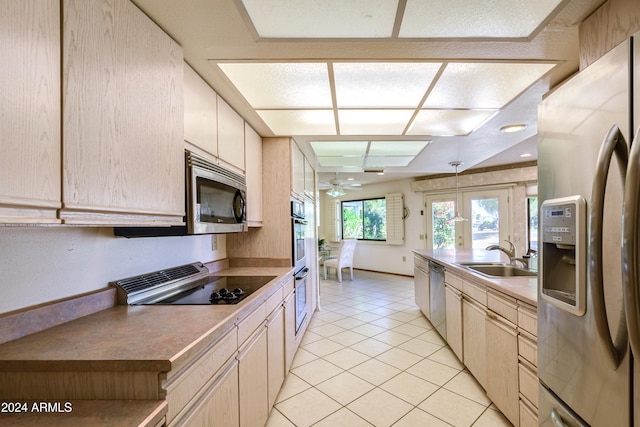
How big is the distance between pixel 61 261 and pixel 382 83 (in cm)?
186

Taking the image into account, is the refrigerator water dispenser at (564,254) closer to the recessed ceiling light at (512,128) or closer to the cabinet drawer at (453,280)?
the cabinet drawer at (453,280)

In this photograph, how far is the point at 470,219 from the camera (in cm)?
538

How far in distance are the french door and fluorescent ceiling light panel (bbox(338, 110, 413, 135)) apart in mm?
3391

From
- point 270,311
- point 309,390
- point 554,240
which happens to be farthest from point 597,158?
point 309,390

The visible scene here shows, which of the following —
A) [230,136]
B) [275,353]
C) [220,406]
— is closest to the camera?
[220,406]

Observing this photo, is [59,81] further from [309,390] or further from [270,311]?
[309,390]

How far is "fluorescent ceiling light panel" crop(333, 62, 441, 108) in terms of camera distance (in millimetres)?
1591

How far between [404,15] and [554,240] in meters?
1.05

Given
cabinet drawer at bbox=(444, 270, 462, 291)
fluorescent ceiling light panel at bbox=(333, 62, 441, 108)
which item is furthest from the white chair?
fluorescent ceiling light panel at bbox=(333, 62, 441, 108)

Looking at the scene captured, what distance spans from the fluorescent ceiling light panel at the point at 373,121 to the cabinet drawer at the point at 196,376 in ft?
5.86

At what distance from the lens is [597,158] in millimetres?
833

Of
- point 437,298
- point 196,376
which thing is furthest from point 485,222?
point 196,376

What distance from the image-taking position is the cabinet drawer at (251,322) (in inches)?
51.9

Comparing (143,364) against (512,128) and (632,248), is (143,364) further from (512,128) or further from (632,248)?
(512,128)
